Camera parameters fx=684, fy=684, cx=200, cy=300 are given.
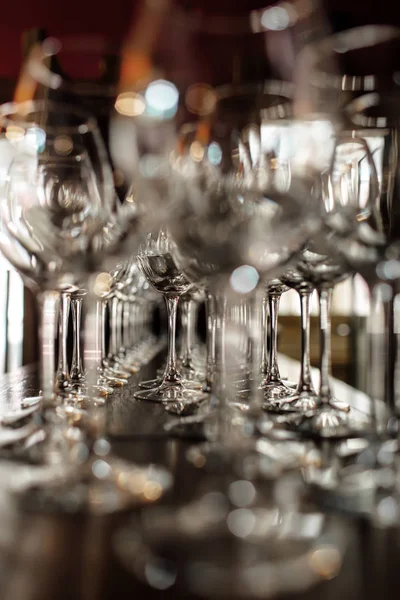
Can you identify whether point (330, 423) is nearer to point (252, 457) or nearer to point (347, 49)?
point (252, 457)

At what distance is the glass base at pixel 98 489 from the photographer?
32 cm

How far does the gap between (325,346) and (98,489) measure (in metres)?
0.25

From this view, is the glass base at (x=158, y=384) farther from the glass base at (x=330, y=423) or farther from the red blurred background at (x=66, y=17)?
the red blurred background at (x=66, y=17)

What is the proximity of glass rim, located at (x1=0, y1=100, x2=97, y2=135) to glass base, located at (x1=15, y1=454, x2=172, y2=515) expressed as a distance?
216 mm

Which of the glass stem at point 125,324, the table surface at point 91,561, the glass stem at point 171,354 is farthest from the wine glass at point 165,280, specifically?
the glass stem at point 125,324

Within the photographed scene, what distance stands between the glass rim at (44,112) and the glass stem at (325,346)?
0.78ft

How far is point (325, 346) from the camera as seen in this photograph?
1.76 ft

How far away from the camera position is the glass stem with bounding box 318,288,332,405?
0.53 metres

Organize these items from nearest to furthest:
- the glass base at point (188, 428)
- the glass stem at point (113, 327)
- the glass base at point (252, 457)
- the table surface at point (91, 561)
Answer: the table surface at point (91, 561) → the glass base at point (252, 457) → the glass base at point (188, 428) → the glass stem at point (113, 327)

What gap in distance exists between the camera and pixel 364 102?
1.37 ft

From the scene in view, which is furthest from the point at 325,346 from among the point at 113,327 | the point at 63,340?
the point at 113,327

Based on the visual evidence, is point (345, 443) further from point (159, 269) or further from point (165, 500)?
point (159, 269)

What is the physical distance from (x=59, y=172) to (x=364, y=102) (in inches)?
8.1

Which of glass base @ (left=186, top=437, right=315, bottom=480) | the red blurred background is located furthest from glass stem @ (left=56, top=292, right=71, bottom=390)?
the red blurred background
